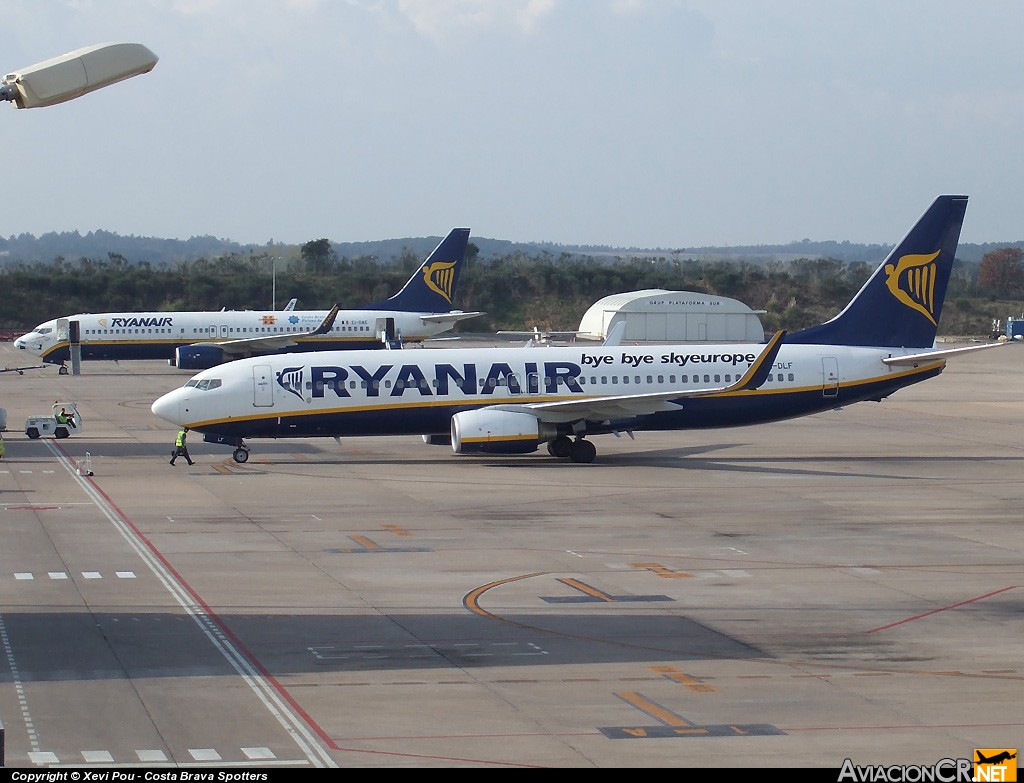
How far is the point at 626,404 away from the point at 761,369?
4.39 metres

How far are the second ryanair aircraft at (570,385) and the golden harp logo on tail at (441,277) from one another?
156ft

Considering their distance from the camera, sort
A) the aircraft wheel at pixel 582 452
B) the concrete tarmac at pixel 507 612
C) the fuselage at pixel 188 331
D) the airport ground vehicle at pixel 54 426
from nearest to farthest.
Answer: the concrete tarmac at pixel 507 612 < the aircraft wheel at pixel 582 452 < the airport ground vehicle at pixel 54 426 < the fuselage at pixel 188 331

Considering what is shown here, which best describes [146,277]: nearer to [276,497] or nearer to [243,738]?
[276,497]

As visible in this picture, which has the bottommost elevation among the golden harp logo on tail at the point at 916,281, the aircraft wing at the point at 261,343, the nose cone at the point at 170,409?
the nose cone at the point at 170,409

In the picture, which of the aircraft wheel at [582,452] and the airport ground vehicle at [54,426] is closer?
the aircraft wheel at [582,452]

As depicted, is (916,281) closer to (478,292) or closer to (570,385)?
(570,385)

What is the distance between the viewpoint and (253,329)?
294ft

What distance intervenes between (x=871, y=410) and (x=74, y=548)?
4508 cm

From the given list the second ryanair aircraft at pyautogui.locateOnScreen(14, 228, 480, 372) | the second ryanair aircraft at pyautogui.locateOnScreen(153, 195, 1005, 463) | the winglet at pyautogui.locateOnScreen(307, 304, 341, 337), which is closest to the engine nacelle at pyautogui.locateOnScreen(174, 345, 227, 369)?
the second ryanair aircraft at pyautogui.locateOnScreen(14, 228, 480, 372)

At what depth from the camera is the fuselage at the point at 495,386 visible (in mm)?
43812

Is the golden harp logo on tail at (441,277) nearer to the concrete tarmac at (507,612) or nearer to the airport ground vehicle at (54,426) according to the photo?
the airport ground vehicle at (54,426)

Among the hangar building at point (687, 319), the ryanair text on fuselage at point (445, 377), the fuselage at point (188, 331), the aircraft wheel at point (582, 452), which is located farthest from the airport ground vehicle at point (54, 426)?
the hangar building at point (687, 319)

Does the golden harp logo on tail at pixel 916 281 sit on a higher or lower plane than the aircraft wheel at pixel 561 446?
higher

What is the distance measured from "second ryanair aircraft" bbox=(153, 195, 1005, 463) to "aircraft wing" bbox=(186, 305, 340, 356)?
40.6 metres
